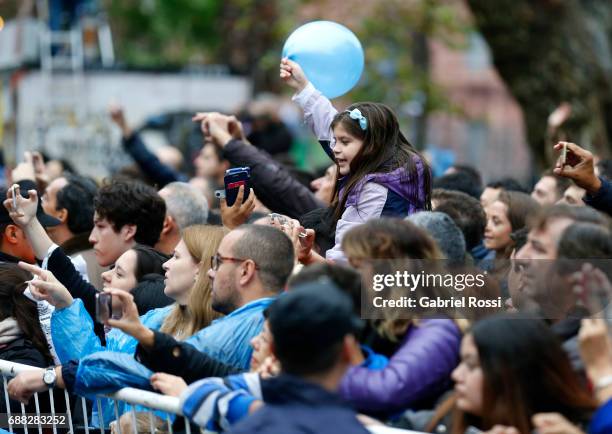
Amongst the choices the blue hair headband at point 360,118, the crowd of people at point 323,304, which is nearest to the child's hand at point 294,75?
the crowd of people at point 323,304

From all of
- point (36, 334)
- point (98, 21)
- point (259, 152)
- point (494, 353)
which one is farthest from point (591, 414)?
point (98, 21)

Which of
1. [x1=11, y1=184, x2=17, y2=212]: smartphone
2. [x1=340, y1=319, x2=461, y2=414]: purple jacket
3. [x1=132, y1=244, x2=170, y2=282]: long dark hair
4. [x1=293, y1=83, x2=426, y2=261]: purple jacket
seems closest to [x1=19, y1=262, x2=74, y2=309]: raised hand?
[x1=11, y1=184, x2=17, y2=212]: smartphone

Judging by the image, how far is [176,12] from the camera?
2880 cm

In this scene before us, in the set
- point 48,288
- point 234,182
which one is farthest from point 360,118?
point 48,288

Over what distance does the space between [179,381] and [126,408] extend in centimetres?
53

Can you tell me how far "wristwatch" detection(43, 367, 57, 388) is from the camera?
17.8 ft

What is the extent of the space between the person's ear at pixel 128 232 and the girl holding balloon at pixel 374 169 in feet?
5.03

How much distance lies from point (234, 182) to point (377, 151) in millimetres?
766

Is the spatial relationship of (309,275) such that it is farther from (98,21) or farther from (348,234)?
(98,21)

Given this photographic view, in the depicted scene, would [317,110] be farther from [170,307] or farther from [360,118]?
[170,307]

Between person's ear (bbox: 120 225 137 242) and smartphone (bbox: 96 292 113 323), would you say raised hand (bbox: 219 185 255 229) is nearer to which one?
person's ear (bbox: 120 225 137 242)

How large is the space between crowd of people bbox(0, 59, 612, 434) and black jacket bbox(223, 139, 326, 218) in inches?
0.4

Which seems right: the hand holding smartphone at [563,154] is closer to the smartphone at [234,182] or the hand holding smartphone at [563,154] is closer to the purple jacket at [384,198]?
the purple jacket at [384,198]

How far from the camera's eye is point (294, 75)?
6.75 meters
